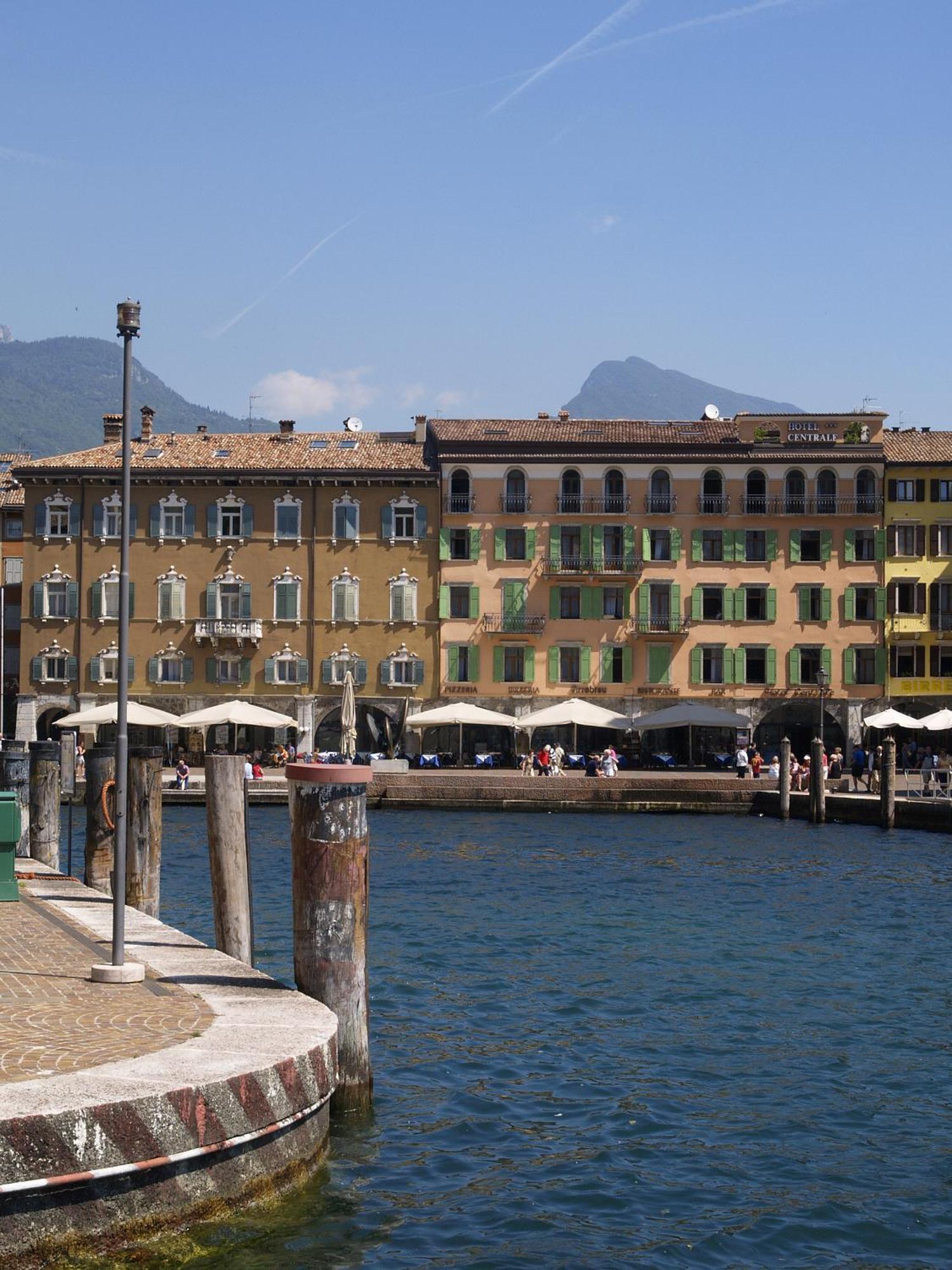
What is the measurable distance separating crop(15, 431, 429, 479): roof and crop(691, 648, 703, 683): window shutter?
12725 mm

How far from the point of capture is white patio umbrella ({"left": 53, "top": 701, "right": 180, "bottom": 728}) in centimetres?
5438

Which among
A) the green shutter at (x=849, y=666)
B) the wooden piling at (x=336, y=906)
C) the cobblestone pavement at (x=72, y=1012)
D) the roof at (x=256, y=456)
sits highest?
the roof at (x=256, y=456)

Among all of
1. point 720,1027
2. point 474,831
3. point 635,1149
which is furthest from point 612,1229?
point 474,831

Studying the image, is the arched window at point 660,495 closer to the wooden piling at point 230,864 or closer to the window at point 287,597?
the window at point 287,597

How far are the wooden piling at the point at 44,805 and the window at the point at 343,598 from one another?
1473 inches

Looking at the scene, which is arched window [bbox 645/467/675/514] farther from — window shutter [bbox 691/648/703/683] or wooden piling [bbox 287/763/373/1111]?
wooden piling [bbox 287/763/373/1111]

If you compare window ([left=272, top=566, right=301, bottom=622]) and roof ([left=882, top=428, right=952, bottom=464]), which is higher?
roof ([left=882, top=428, right=952, bottom=464])

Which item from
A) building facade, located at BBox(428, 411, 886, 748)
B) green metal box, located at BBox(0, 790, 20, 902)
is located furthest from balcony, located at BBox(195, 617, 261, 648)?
green metal box, located at BBox(0, 790, 20, 902)

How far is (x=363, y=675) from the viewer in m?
62.4

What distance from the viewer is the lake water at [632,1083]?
11.2 meters

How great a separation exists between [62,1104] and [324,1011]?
343cm

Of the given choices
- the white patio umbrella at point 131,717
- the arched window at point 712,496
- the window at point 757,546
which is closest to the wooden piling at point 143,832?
the white patio umbrella at point 131,717

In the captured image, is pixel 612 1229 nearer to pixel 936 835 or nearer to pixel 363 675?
pixel 936 835

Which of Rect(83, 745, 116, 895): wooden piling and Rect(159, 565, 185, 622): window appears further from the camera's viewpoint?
Rect(159, 565, 185, 622): window
